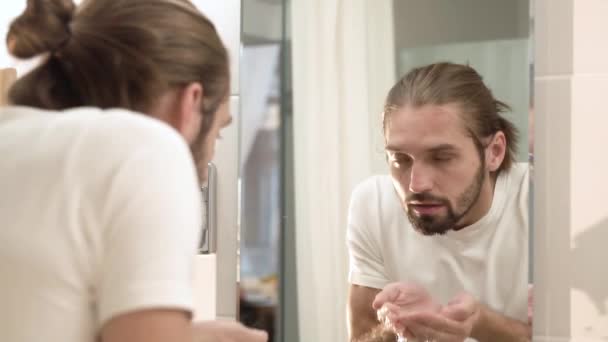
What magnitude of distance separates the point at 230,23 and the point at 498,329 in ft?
1.90

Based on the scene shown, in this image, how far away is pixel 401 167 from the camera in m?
1.10

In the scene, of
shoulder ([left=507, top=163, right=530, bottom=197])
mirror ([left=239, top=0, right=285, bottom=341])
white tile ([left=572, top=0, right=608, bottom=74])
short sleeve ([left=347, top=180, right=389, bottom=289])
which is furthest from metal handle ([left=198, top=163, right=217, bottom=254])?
white tile ([left=572, top=0, right=608, bottom=74])

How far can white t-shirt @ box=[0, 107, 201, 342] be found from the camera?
0.58 metres

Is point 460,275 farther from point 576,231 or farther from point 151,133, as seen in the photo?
point 151,133

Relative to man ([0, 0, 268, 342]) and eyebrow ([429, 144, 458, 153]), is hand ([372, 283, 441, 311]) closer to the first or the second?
eyebrow ([429, 144, 458, 153])

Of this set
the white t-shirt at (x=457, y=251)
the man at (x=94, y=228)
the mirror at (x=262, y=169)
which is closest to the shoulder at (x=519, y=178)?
the white t-shirt at (x=457, y=251)

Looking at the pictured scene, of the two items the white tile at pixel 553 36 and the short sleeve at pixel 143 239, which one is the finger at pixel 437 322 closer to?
the white tile at pixel 553 36

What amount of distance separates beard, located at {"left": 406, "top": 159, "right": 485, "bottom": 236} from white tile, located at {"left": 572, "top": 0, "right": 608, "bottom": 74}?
19cm

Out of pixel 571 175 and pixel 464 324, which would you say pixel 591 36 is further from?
pixel 464 324

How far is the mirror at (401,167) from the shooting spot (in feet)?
3.53

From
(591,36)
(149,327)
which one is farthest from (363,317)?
(149,327)

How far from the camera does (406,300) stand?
43.2 inches

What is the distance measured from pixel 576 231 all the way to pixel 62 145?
2.34 feet

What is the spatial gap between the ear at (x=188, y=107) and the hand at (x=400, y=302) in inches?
18.0
